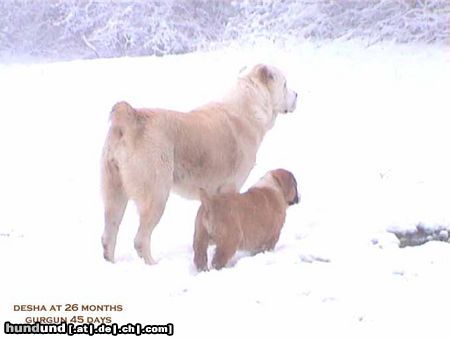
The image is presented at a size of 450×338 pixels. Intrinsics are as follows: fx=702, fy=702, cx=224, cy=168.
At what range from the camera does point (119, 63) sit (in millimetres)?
15062

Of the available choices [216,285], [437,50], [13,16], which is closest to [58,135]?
[216,285]

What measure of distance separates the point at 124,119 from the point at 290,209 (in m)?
2.44

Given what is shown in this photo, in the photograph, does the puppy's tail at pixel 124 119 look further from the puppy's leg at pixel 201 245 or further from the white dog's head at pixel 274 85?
the white dog's head at pixel 274 85

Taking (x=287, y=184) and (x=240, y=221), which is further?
(x=287, y=184)

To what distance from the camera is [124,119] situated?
224 inches

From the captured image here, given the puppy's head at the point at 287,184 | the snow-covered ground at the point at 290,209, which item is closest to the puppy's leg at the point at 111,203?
the snow-covered ground at the point at 290,209

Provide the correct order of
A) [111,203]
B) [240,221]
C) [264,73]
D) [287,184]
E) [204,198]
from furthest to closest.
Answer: [264,73]
[287,184]
[111,203]
[240,221]
[204,198]

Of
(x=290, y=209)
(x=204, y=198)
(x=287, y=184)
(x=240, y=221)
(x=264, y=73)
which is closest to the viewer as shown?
(x=204, y=198)

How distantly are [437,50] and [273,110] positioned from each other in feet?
27.8

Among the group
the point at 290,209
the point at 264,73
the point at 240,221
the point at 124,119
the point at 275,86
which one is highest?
the point at 264,73

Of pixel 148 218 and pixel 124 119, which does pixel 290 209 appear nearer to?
pixel 148 218

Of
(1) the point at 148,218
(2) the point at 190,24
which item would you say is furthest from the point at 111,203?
(2) the point at 190,24

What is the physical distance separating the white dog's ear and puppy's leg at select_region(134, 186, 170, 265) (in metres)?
1.87

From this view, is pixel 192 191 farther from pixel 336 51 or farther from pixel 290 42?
pixel 290 42
